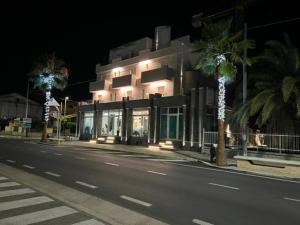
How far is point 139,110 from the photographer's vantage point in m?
40.1

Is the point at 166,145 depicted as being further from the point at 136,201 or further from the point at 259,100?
the point at 136,201

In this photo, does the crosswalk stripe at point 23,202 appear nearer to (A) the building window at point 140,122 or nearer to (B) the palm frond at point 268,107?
(B) the palm frond at point 268,107

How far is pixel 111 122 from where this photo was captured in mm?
44500

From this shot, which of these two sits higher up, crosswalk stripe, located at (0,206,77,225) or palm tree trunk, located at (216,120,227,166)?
palm tree trunk, located at (216,120,227,166)

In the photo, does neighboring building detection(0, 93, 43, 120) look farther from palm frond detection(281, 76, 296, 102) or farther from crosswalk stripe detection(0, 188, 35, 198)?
crosswalk stripe detection(0, 188, 35, 198)

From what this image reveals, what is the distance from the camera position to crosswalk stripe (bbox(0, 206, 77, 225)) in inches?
281

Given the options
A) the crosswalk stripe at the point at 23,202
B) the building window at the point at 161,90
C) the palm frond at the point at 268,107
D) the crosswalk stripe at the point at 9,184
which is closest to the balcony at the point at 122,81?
the building window at the point at 161,90

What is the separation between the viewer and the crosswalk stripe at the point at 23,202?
832 cm

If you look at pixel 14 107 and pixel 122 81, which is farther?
pixel 14 107

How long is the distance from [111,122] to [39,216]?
1459 inches

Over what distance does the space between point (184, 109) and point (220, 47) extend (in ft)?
42.1

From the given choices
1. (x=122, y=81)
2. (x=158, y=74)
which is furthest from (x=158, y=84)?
(x=122, y=81)

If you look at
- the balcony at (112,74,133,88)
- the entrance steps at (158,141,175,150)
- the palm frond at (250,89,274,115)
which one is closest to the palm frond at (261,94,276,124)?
the palm frond at (250,89,274,115)

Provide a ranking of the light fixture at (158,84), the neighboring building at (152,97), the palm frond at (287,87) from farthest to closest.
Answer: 1. the light fixture at (158,84)
2. the neighboring building at (152,97)
3. the palm frond at (287,87)
